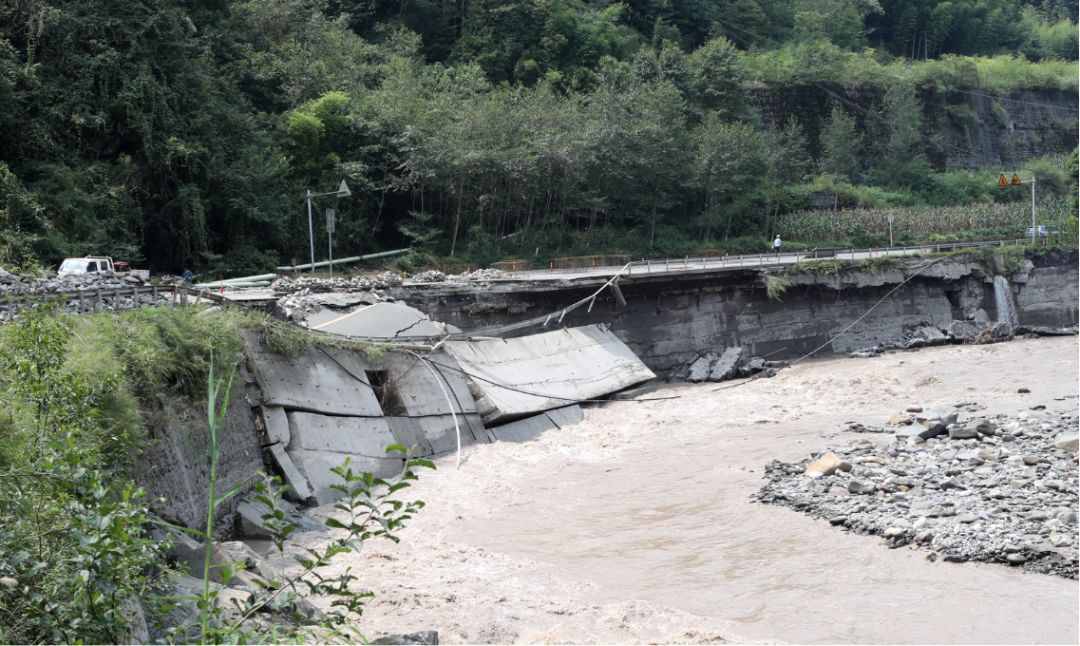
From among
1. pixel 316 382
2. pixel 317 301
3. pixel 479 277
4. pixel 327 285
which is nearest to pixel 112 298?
pixel 316 382

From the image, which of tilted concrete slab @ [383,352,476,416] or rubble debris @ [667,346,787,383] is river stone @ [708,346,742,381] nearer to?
rubble debris @ [667,346,787,383]

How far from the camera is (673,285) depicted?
3331 cm

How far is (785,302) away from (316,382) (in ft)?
70.1

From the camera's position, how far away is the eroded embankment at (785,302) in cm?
3030

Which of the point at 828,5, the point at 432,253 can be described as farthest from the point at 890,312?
the point at 828,5

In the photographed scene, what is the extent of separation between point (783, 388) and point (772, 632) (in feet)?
57.9

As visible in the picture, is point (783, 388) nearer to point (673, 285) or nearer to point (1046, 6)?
point (673, 285)

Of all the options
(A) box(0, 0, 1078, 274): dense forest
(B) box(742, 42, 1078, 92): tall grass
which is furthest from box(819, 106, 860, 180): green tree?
(B) box(742, 42, 1078, 92): tall grass

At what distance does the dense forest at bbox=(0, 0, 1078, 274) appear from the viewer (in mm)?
32969

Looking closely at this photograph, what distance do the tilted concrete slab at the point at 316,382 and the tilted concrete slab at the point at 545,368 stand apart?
328cm

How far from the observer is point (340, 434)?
1852 centimetres

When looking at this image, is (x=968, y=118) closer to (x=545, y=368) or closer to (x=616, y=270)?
(x=616, y=270)

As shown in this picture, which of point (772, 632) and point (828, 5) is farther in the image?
point (828, 5)

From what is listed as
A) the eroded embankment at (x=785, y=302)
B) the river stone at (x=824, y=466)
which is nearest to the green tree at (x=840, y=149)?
the eroded embankment at (x=785, y=302)
